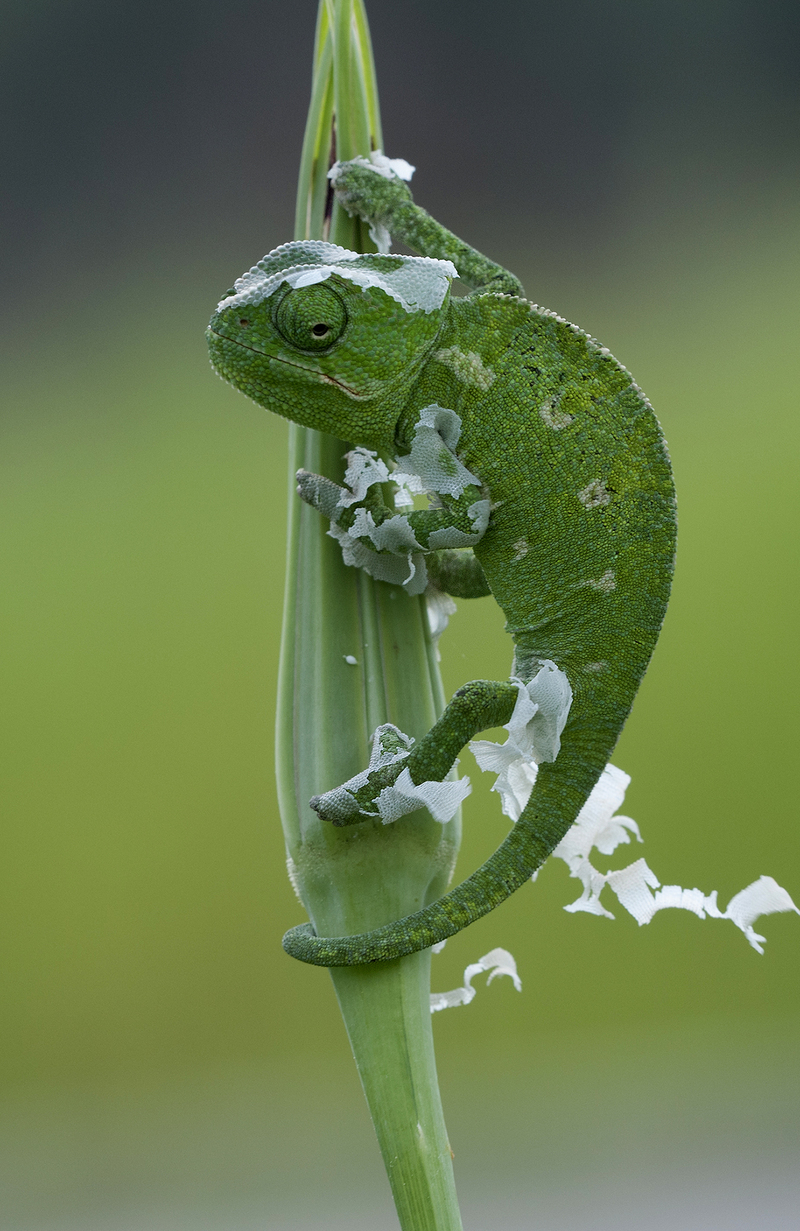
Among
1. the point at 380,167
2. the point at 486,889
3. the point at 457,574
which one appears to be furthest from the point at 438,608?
the point at 380,167

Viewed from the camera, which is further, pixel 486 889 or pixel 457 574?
pixel 457 574

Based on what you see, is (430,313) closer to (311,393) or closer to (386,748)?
(311,393)

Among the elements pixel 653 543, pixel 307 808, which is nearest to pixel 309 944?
pixel 307 808

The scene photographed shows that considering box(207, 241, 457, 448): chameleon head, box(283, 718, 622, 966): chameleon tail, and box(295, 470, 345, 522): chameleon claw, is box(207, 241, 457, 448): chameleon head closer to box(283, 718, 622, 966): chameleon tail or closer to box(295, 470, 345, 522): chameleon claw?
box(295, 470, 345, 522): chameleon claw

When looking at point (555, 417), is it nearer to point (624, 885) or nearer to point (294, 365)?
point (294, 365)

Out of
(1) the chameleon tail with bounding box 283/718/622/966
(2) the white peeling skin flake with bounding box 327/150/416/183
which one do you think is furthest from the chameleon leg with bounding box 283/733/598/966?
(2) the white peeling skin flake with bounding box 327/150/416/183

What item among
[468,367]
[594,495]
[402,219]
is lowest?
[594,495]

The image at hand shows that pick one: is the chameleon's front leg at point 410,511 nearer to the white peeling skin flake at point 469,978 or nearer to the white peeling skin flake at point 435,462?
the white peeling skin flake at point 435,462
